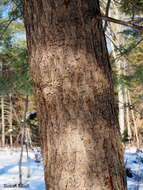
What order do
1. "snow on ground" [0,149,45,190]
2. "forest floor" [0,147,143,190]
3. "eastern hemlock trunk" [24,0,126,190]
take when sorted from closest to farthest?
"eastern hemlock trunk" [24,0,126,190], "forest floor" [0,147,143,190], "snow on ground" [0,149,45,190]

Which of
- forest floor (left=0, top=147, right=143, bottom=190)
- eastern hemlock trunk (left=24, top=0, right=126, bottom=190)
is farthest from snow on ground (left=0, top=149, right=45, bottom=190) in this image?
eastern hemlock trunk (left=24, top=0, right=126, bottom=190)

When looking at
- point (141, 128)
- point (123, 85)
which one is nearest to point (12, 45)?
point (123, 85)

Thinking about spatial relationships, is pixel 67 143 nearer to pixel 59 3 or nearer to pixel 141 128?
pixel 59 3

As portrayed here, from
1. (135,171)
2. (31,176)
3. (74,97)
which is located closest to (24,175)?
(31,176)

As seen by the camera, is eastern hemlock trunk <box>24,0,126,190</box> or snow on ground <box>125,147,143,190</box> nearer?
eastern hemlock trunk <box>24,0,126,190</box>

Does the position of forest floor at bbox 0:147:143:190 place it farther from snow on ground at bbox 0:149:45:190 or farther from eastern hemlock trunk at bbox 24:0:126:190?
eastern hemlock trunk at bbox 24:0:126:190

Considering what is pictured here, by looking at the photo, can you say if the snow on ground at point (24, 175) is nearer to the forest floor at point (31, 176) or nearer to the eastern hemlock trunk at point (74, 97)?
the forest floor at point (31, 176)

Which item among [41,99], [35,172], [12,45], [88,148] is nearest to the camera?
[88,148]

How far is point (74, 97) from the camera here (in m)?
1.13

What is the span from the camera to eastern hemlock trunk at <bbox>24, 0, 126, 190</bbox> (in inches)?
43.2

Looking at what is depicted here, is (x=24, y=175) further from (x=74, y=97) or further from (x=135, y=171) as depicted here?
(x=74, y=97)

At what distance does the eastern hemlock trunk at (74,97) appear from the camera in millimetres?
1097

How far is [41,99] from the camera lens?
120cm

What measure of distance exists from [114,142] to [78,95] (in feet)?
0.84
